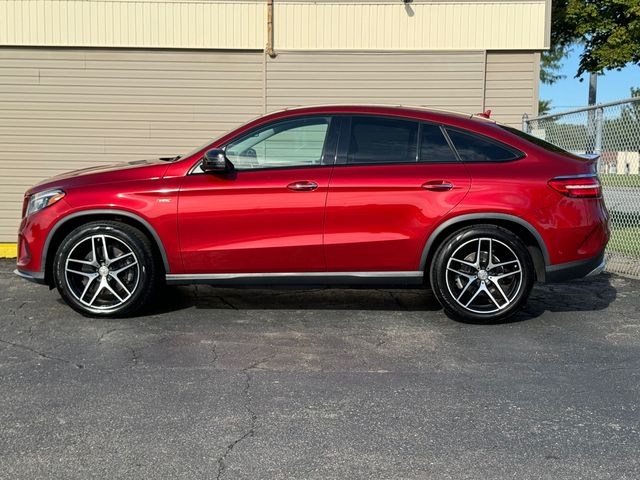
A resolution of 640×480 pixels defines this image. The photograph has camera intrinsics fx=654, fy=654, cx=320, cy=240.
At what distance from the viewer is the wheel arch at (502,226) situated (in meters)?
5.15

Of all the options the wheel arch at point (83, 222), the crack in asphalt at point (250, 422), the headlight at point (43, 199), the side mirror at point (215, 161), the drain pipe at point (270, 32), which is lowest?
the crack in asphalt at point (250, 422)

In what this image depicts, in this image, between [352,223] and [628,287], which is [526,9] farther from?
[352,223]

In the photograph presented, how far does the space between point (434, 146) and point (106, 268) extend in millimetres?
2849

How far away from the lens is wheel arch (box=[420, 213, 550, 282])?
515 centimetres

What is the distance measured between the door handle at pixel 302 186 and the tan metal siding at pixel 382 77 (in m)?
4.78

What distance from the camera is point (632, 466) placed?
2.93m

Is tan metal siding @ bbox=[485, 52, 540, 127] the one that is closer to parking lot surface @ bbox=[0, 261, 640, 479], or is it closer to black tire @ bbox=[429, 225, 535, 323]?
parking lot surface @ bbox=[0, 261, 640, 479]

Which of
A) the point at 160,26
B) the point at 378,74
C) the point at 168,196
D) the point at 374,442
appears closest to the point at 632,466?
the point at 374,442

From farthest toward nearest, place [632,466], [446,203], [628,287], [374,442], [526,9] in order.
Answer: [526,9] < [628,287] < [446,203] < [374,442] < [632,466]

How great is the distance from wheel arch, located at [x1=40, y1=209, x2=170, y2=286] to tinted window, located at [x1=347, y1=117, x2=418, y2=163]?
1.71 m

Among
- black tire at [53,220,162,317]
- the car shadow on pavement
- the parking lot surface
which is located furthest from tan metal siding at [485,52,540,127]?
black tire at [53,220,162,317]

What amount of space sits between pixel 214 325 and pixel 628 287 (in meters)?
4.32

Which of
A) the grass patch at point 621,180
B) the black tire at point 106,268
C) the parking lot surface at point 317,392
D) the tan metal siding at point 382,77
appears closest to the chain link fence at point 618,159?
the grass patch at point 621,180

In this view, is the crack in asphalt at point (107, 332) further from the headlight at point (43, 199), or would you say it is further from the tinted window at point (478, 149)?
the tinted window at point (478, 149)
